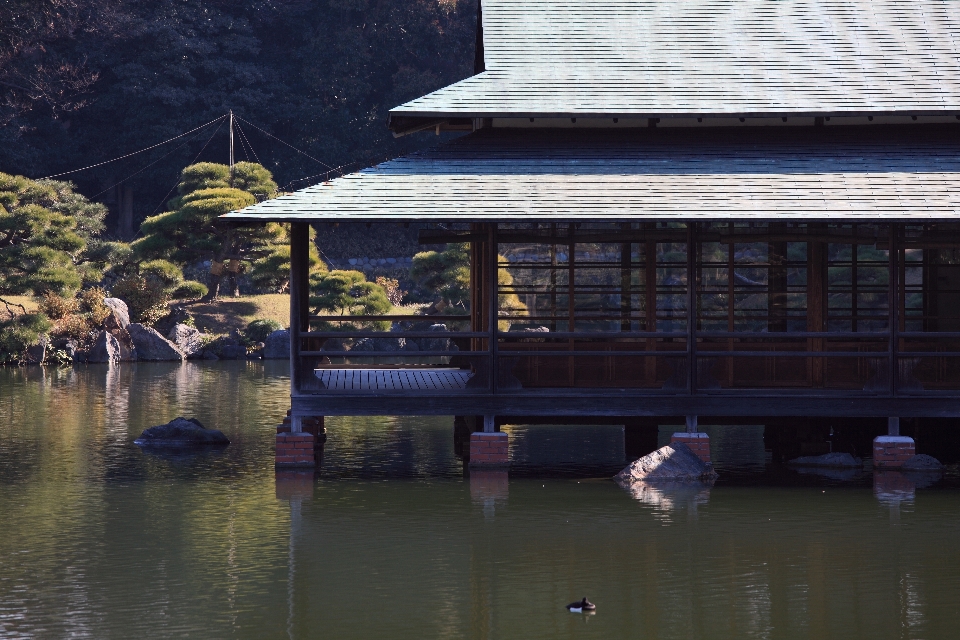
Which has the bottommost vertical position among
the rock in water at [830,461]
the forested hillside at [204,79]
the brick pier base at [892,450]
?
the rock in water at [830,461]

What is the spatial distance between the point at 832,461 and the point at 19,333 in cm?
2587

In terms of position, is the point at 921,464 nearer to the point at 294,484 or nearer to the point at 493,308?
the point at 493,308

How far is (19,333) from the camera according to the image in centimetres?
3816

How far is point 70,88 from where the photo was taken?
57.0 metres

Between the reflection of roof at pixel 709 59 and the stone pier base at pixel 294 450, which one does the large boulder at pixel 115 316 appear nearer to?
the reflection of roof at pixel 709 59

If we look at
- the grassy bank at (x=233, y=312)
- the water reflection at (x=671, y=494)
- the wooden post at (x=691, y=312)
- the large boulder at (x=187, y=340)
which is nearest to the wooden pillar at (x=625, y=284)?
the wooden post at (x=691, y=312)

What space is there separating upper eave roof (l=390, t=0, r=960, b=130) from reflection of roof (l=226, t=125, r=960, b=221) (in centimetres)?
66

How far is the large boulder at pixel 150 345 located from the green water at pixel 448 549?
64.8ft

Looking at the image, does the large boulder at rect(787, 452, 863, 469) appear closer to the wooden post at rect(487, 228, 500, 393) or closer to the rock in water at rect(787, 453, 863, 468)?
the rock in water at rect(787, 453, 863, 468)

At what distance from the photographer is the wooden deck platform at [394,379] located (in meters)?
19.1

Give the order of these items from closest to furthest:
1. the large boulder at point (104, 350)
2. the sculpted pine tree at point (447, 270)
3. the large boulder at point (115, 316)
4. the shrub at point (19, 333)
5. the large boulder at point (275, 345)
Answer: the shrub at point (19, 333)
the large boulder at point (104, 350)
the sculpted pine tree at point (447, 270)
the large boulder at point (115, 316)
the large boulder at point (275, 345)

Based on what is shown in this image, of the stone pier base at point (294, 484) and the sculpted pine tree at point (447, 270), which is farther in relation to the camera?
the sculpted pine tree at point (447, 270)

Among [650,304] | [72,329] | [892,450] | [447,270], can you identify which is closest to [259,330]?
[72,329]

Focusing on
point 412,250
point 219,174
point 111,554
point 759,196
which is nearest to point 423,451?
point 759,196
